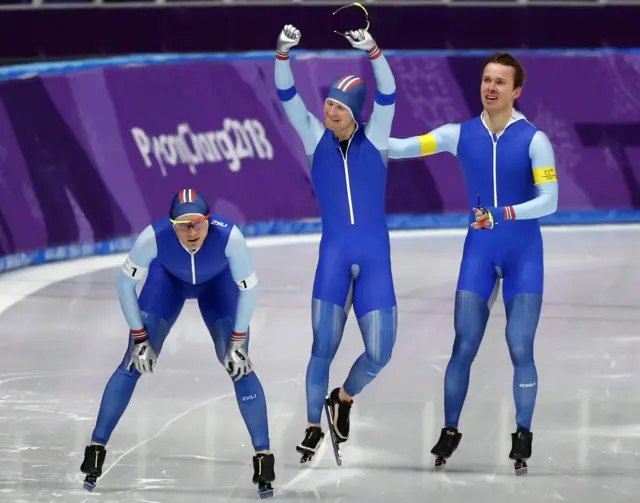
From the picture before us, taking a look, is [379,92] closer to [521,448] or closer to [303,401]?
[521,448]

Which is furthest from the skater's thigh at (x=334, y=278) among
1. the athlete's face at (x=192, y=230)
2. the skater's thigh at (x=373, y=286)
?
the athlete's face at (x=192, y=230)

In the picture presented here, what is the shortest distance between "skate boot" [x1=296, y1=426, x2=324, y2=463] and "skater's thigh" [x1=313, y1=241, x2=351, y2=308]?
0.65m

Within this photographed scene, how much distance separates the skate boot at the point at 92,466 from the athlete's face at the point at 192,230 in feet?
3.58

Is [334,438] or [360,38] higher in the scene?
[360,38]

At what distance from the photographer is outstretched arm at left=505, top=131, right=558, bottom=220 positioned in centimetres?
735

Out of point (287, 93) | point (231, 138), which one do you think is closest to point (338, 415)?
point (287, 93)

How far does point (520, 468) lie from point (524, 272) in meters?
0.98

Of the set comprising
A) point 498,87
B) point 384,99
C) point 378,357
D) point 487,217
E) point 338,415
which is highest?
point 498,87

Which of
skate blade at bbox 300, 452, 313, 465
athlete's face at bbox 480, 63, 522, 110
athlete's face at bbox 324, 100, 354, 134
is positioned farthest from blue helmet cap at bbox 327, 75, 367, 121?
skate blade at bbox 300, 452, 313, 465

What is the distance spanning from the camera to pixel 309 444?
7.49 metres

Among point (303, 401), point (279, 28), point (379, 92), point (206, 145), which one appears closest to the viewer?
point (379, 92)

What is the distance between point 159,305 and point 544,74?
A: 8.64 m

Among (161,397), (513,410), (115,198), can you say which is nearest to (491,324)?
(513,410)

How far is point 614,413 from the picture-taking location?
8547mm
